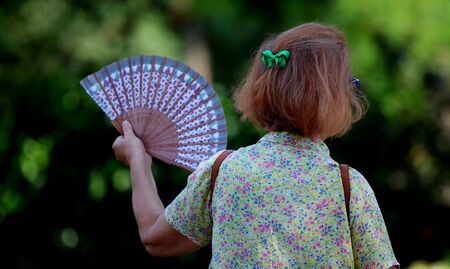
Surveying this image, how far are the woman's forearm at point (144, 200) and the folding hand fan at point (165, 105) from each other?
0.20m

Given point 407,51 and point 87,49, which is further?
point 87,49

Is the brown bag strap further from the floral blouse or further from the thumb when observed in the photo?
the thumb

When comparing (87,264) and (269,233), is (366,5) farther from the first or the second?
(269,233)

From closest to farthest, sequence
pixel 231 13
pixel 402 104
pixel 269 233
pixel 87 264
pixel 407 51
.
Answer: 1. pixel 269 233
2. pixel 87 264
3. pixel 402 104
4. pixel 407 51
5. pixel 231 13

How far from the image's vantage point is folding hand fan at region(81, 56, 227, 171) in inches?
138

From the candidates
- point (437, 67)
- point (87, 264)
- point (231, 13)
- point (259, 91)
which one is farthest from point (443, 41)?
point (259, 91)

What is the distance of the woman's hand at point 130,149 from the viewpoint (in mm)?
3309

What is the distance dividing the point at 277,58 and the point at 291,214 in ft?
1.43

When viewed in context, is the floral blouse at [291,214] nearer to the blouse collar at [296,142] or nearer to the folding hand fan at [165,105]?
the blouse collar at [296,142]

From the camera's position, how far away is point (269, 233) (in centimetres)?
288

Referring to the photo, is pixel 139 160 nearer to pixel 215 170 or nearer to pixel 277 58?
pixel 215 170

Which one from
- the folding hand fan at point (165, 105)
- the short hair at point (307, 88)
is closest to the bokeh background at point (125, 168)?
the folding hand fan at point (165, 105)

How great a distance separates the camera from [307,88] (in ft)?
9.52

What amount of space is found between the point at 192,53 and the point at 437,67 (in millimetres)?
4985
